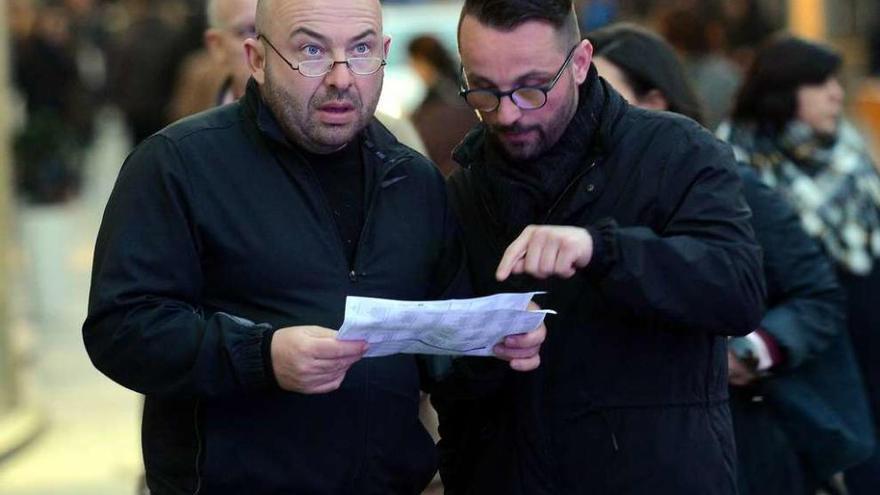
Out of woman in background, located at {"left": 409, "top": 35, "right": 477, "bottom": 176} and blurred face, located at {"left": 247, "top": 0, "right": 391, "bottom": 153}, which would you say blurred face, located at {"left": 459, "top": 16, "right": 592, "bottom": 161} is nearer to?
blurred face, located at {"left": 247, "top": 0, "right": 391, "bottom": 153}

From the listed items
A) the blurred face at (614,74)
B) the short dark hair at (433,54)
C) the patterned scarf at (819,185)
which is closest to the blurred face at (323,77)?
the blurred face at (614,74)

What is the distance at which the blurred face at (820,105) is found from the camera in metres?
5.61

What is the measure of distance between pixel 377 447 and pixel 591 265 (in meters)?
0.54

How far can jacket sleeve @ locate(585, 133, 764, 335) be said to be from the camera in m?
3.36

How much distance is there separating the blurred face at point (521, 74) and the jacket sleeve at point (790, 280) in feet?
4.07

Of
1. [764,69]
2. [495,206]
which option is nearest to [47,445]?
[764,69]

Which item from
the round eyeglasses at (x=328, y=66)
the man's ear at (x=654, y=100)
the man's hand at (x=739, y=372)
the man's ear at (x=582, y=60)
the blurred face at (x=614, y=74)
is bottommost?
the man's hand at (x=739, y=372)

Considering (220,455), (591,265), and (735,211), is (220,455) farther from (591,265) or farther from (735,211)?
(735,211)

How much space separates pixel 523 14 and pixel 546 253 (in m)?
0.54

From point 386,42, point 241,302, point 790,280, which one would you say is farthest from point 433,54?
point 241,302

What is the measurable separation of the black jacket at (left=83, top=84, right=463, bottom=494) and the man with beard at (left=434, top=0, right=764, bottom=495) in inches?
9.2

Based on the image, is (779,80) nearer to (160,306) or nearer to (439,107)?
(439,107)

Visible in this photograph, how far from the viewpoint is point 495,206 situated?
12.3 ft

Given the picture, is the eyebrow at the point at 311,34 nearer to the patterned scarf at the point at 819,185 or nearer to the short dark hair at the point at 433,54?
the patterned scarf at the point at 819,185
